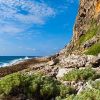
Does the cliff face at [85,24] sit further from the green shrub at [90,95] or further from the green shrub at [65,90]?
the green shrub at [90,95]

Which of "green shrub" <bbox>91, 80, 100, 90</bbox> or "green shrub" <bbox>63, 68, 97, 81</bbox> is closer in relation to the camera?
"green shrub" <bbox>91, 80, 100, 90</bbox>

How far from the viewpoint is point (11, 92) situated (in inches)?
568

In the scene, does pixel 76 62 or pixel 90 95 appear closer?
pixel 90 95

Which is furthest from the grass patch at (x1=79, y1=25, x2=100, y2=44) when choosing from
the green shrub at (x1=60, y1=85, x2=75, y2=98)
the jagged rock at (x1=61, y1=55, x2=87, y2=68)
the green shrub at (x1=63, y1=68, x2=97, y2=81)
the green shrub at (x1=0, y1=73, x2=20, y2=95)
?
the green shrub at (x1=0, y1=73, x2=20, y2=95)

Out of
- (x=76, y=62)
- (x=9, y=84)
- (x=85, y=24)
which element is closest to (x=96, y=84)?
(x=9, y=84)

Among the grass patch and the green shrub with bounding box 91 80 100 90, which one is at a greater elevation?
the grass patch

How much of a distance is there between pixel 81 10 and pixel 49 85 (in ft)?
125

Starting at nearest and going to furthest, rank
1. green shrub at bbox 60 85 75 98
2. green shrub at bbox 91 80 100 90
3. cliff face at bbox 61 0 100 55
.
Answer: green shrub at bbox 91 80 100 90, green shrub at bbox 60 85 75 98, cliff face at bbox 61 0 100 55

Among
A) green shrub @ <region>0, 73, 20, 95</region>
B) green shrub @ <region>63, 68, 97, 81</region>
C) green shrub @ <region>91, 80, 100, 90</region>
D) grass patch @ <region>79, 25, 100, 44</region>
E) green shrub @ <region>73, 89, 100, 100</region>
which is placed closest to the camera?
green shrub @ <region>73, 89, 100, 100</region>

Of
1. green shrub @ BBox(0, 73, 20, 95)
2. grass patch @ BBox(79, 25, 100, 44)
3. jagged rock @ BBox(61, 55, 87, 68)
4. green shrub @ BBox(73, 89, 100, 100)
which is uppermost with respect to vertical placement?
grass patch @ BBox(79, 25, 100, 44)

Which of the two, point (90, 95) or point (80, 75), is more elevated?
point (80, 75)

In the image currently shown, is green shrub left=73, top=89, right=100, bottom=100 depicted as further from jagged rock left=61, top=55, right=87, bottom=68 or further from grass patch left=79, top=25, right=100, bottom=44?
grass patch left=79, top=25, right=100, bottom=44

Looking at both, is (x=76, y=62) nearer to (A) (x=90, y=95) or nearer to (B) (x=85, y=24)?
(A) (x=90, y=95)

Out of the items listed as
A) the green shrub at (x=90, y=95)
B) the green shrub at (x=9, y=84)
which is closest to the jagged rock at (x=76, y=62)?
the green shrub at (x=9, y=84)
